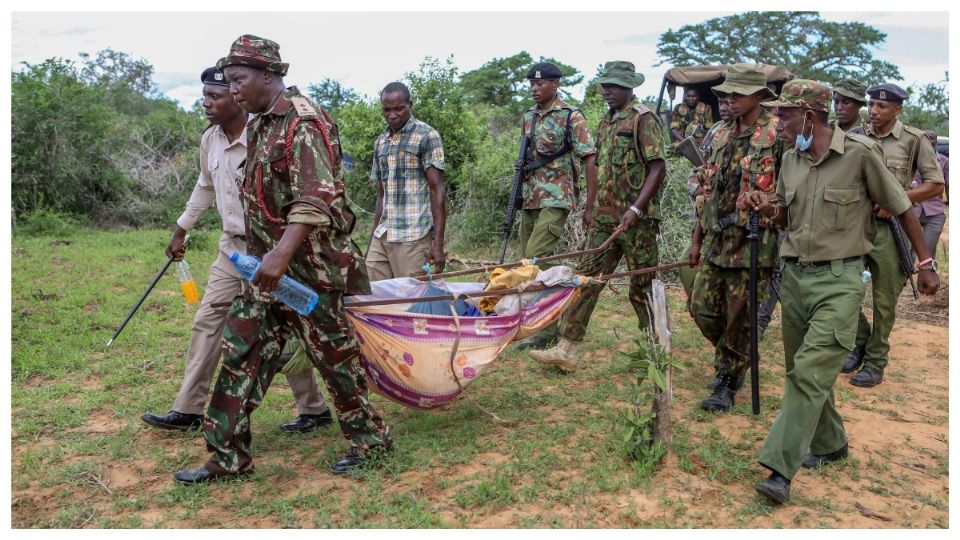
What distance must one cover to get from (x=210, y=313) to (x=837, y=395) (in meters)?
3.79

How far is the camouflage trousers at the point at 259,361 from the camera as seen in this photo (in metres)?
3.54

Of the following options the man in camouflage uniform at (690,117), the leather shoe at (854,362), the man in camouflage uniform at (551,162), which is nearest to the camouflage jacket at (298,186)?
the man in camouflage uniform at (551,162)

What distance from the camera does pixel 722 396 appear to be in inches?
184

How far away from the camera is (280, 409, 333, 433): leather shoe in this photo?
4320 mm

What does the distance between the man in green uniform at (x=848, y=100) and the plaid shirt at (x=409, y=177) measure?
8.07 feet

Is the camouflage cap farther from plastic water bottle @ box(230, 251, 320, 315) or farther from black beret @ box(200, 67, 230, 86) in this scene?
black beret @ box(200, 67, 230, 86)

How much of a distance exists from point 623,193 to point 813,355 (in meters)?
2.08

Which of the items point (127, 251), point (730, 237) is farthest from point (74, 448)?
point (127, 251)

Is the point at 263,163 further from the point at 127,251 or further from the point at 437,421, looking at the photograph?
the point at 127,251

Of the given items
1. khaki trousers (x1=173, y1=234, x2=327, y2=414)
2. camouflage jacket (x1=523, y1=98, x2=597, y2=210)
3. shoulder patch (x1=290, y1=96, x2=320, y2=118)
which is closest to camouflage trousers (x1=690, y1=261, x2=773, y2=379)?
camouflage jacket (x1=523, y1=98, x2=597, y2=210)

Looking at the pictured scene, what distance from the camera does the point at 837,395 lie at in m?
5.07

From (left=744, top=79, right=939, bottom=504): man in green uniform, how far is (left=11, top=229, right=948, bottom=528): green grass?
0.92 feet

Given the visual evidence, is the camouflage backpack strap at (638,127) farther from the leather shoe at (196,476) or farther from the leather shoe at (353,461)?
the leather shoe at (196,476)

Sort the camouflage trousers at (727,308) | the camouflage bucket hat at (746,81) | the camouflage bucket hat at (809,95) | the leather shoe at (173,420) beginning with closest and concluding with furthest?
the camouflage bucket hat at (809,95) → the leather shoe at (173,420) → the camouflage bucket hat at (746,81) → the camouflage trousers at (727,308)
